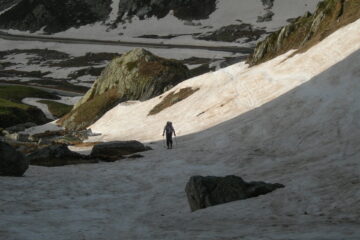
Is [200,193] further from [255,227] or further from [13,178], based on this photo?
[13,178]

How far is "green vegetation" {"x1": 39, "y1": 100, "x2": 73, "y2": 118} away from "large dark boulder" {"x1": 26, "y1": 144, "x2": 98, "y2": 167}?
7035 cm

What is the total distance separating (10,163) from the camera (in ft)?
90.1

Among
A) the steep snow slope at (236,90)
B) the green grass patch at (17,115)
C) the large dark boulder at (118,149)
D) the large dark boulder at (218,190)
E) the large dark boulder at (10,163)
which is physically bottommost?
the large dark boulder at (218,190)

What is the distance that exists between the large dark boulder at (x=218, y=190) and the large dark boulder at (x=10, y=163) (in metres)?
11.8

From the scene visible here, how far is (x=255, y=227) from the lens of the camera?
15609 mm

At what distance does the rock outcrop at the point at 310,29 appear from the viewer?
51969mm

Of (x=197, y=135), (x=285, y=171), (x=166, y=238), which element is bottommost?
(x=166, y=238)

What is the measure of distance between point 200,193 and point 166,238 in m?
5.35

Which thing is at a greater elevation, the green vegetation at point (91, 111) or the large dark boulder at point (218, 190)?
the green vegetation at point (91, 111)

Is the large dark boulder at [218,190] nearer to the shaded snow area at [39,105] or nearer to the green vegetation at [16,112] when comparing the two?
the green vegetation at [16,112]

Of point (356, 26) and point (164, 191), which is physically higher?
point (356, 26)

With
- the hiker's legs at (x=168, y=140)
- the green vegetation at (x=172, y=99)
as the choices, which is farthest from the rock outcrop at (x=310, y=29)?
the hiker's legs at (x=168, y=140)

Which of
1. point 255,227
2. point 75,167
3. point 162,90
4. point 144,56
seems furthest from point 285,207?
point 144,56

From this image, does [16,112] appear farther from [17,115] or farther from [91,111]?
[91,111]
